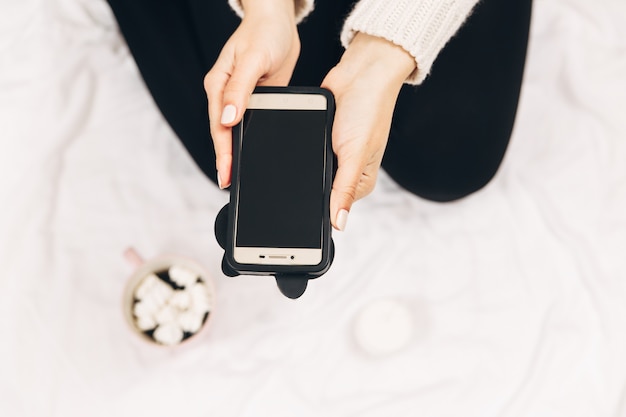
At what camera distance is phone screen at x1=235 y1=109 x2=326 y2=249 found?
50 centimetres

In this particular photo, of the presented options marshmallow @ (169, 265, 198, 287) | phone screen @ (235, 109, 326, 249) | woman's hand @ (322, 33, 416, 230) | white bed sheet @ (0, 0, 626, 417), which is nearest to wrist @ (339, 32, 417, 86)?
woman's hand @ (322, 33, 416, 230)

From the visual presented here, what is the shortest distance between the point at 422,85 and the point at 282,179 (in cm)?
30

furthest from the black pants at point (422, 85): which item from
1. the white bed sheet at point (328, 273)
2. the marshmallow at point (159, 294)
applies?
the marshmallow at point (159, 294)

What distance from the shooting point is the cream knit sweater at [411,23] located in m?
0.59

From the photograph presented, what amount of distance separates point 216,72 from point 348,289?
349 mm

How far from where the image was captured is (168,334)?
68 cm

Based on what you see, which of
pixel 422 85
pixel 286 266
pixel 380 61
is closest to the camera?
pixel 286 266

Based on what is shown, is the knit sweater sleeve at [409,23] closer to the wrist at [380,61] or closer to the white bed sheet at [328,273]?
the wrist at [380,61]

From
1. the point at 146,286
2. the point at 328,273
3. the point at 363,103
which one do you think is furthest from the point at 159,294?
the point at 363,103

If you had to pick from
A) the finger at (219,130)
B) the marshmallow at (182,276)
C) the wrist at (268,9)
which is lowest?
the marshmallow at (182,276)

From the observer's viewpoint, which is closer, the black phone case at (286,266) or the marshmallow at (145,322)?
the black phone case at (286,266)

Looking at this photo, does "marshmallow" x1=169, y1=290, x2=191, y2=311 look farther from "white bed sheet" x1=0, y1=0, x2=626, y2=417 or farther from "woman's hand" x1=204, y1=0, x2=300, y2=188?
"woman's hand" x1=204, y1=0, x2=300, y2=188

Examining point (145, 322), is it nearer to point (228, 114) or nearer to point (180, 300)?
point (180, 300)

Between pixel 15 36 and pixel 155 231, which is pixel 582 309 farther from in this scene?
pixel 15 36
